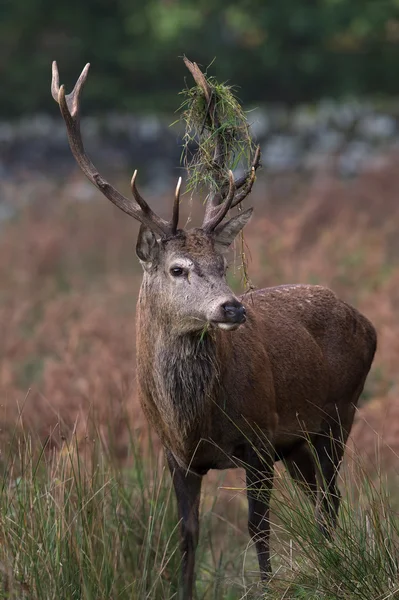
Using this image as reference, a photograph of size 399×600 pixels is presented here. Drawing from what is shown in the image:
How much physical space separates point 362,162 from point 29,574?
50.3 ft

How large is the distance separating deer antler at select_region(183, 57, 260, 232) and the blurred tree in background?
17.4m

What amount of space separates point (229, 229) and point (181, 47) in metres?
18.1

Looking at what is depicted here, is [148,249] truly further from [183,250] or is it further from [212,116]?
[212,116]

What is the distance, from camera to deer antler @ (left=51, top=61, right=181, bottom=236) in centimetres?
577

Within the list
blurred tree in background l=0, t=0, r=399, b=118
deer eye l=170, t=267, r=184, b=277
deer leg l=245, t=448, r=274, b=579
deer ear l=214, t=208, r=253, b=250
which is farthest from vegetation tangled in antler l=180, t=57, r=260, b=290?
blurred tree in background l=0, t=0, r=399, b=118

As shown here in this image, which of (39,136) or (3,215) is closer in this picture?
(3,215)

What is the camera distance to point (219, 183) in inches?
243

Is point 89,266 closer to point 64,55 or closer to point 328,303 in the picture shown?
point 64,55

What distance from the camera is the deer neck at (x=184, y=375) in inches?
229

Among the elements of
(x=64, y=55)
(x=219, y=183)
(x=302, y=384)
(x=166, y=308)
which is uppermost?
(x=64, y=55)

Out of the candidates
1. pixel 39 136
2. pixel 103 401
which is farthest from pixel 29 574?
pixel 39 136

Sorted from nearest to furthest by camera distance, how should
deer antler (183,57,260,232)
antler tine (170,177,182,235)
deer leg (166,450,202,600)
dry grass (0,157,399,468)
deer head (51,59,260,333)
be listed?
antler tine (170,177,182,235), deer head (51,59,260,333), deer antler (183,57,260,232), deer leg (166,450,202,600), dry grass (0,157,399,468)

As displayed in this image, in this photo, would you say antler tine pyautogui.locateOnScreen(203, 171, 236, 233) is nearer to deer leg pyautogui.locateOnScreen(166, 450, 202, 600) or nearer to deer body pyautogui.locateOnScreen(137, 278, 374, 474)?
deer body pyautogui.locateOnScreen(137, 278, 374, 474)

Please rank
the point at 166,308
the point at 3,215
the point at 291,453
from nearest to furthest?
the point at 166,308 → the point at 291,453 → the point at 3,215
